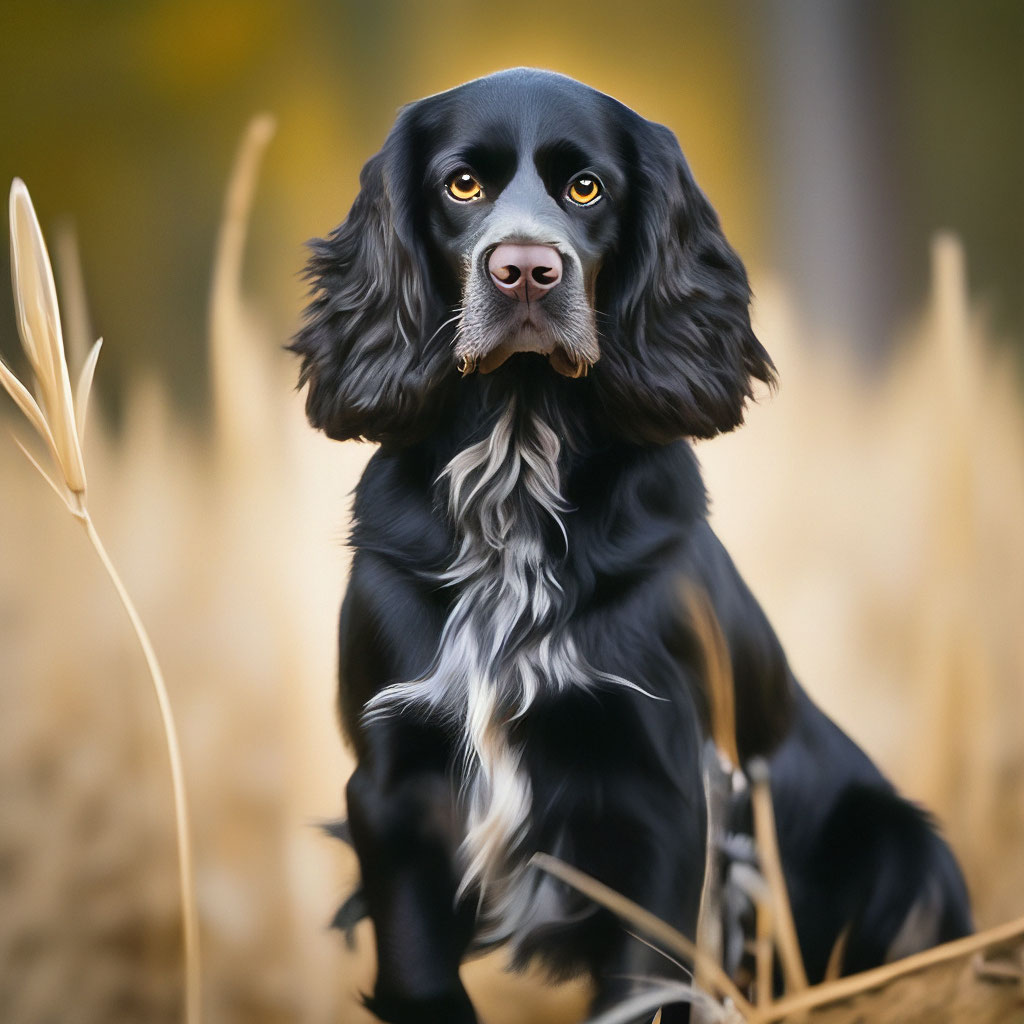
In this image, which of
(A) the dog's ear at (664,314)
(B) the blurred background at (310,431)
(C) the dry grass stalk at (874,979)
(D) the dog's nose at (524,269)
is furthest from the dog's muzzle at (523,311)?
(C) the dry grass stalk at (874,979)

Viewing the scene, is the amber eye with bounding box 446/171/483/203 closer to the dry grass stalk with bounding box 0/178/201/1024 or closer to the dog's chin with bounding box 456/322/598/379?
the dog's chin with bounding box 456/322/598/379

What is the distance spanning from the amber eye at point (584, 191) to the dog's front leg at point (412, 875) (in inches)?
31.6

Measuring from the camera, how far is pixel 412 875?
162 cm

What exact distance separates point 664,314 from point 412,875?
927 millimetres

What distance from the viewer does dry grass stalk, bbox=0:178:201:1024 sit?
1740mm

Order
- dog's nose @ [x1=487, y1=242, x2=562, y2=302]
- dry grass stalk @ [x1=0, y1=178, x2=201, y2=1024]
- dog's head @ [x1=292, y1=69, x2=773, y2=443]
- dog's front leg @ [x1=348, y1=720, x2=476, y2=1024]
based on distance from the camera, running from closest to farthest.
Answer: dog's nose @ [x1=487, y1=242, x2=562, y2=302], dog's head @ [x1=292, y1=69, x2=773, y2=443], dog's front leg @ [x1=348, y1=720, x2=476, y2=1024], dry grass stalk @ [x1=0, y1=178, x2=201, y2=1024]

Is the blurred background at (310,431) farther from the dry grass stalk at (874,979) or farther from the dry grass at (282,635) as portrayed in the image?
the dry grass stalk at (874,979)

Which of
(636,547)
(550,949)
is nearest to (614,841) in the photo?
(550,949)

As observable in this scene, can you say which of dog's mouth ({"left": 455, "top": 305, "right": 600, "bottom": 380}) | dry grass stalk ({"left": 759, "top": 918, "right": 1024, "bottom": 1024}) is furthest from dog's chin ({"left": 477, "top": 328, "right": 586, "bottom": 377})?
dry grass stalk ({"left": 759, "top": 918, "right": 1024, "bottom": 1024})

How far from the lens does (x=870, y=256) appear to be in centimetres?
182

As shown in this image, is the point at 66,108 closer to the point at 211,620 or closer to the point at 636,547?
the point at 211,620

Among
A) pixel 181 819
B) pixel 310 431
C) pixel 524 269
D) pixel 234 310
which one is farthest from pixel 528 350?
pixel 181 819

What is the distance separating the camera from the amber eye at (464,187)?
150 cm

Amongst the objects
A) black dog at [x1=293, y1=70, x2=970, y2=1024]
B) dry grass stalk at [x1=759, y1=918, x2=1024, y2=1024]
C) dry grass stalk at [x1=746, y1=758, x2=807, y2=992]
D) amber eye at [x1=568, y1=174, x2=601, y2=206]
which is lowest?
dry grass stalk at [x1=759, y1=918, x2=1024, y2=1024]
